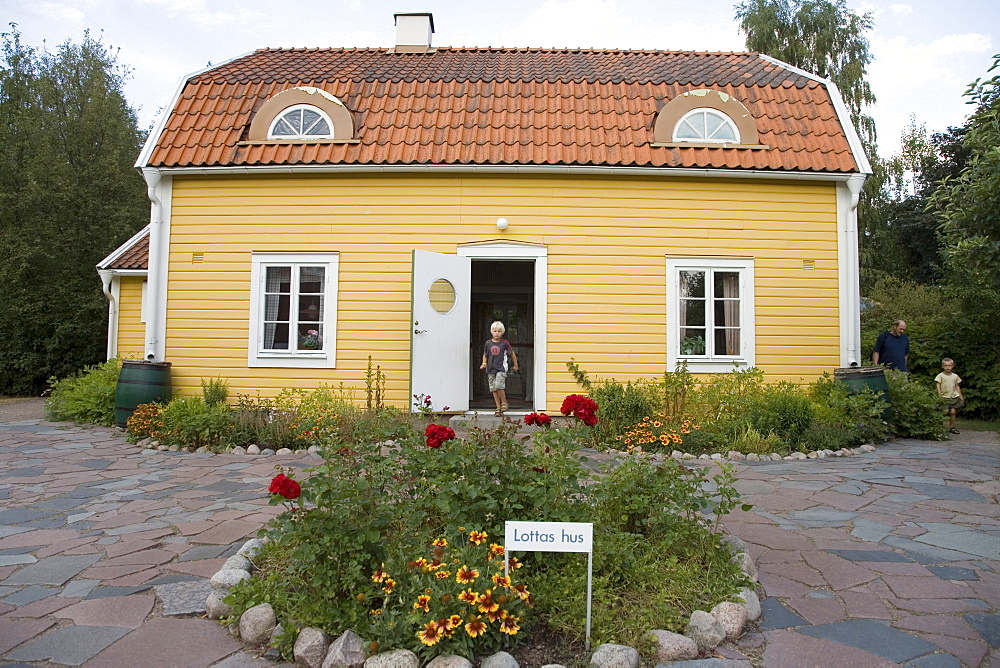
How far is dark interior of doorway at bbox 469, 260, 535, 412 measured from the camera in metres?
13.2

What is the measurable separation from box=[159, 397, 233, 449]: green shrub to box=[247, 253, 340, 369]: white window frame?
1517mm

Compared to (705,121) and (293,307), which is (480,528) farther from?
(705,121)

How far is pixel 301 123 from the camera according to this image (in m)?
10.2

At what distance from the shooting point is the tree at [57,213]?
698 inches

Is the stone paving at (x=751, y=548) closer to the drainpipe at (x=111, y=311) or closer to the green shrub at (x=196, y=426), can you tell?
the green shrub at (x=196, y=426)

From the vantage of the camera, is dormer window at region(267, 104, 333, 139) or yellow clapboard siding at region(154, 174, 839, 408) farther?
dormer window at region(267, 104, 333, 139)

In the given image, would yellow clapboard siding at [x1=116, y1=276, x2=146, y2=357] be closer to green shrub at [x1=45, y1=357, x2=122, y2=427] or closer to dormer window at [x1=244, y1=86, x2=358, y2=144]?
green shrub at [x1=45, y1=357, x2=122, y2=427]

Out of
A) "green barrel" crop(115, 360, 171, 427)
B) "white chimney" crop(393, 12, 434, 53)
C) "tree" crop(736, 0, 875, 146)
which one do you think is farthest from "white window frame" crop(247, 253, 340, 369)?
"tree" crop(736, 0, 875, 146)

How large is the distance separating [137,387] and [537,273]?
5.95 meters

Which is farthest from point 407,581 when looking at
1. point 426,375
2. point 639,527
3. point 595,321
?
point 595,321

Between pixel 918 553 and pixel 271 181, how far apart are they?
30.5 ft

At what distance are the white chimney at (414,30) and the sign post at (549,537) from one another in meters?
12.0

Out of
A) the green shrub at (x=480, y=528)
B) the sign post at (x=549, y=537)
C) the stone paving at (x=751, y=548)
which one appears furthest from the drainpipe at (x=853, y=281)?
the sign post at (x=549, y=537)

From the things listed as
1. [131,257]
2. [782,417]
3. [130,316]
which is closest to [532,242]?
[782,417]
